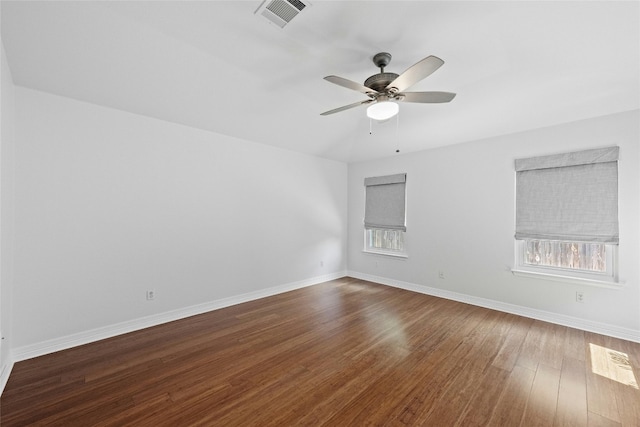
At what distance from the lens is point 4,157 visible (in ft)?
6.93

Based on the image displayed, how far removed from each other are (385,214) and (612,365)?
345 centimetres

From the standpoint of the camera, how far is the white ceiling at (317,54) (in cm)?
203

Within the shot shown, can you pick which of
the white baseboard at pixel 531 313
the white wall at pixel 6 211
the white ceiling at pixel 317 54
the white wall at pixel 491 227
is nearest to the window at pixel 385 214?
the white wall at pixel 491 227

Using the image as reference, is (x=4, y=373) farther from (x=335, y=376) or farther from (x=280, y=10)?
(x=280, y=10)

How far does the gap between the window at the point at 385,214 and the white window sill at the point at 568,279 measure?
1.86 m

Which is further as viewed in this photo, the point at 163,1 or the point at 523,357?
the point at 523,357

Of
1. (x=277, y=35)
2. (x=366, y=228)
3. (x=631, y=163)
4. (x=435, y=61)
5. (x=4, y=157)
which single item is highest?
(x=277, y=35)

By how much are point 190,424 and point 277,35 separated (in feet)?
9.99

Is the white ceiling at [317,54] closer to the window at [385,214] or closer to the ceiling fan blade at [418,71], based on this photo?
the ceiling fan blade at [418,71]

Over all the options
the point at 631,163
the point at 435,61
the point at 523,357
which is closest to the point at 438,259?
the point at 523,357

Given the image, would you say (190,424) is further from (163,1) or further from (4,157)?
(163,1)

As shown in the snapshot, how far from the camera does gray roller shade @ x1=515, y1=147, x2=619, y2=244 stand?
10.1 feet

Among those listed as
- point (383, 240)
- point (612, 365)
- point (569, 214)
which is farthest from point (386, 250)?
point (612, 365)

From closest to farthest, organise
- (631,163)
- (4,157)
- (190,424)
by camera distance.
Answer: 1. (190,424)
2. (4,157)
3. (631,163)
